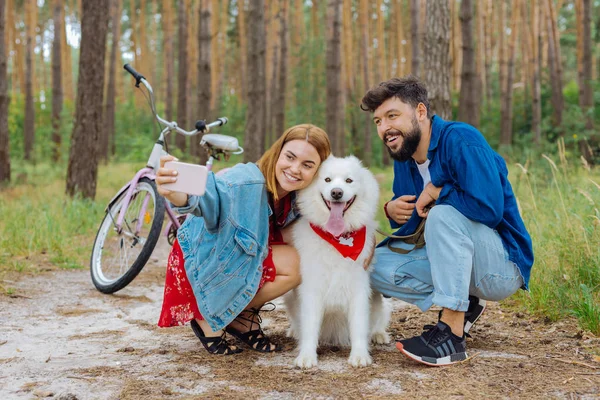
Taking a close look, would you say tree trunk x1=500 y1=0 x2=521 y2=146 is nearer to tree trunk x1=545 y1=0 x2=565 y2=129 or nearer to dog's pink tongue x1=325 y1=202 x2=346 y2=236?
tree trunk x1=545 y1=0 x2=565 y2=129

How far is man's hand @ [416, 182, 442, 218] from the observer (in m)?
3.03

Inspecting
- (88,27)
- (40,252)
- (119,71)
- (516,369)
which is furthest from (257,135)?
(119,71)

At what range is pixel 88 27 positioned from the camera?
25.1 feet

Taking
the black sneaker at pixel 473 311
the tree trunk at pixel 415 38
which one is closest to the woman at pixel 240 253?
the black sneaker at pixel 473 311

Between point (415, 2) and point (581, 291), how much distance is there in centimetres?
1297

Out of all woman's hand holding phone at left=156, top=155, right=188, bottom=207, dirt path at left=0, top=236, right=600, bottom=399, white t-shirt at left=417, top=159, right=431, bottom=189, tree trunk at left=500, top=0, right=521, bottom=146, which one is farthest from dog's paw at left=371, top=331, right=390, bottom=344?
tree trunk at left=500, top=0, right=521, bottom=146

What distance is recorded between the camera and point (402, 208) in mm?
3279

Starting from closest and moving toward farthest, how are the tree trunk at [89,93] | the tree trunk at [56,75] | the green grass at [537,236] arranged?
the green grass at [537,236]
the tree trunk at [89,93]
the tree trunk at [56,75]

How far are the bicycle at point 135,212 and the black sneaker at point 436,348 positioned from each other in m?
2.27

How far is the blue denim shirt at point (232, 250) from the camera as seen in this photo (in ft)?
9.47

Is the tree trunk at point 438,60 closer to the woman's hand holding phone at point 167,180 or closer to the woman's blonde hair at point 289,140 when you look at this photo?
the woman's blonde hair at point 289,140

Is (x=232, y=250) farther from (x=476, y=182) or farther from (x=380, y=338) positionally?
(x=476, y=182)

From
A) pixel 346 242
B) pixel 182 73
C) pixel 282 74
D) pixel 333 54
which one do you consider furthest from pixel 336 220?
pixel 282 74

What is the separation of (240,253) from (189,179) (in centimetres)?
77
